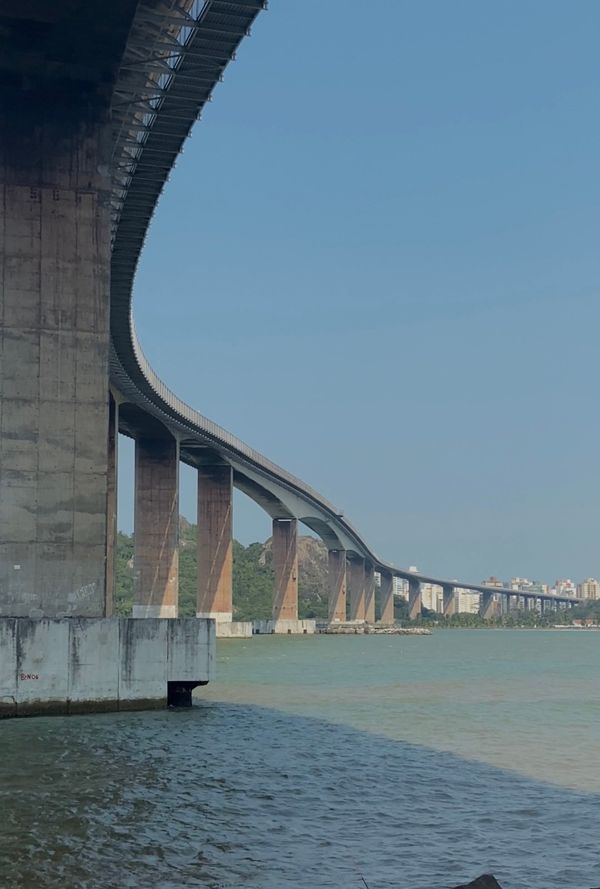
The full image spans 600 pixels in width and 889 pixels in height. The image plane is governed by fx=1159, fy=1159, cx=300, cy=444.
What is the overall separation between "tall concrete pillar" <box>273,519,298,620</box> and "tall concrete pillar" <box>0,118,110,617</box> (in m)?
116

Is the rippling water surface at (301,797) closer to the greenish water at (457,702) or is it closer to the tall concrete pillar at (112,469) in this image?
the greenish water at (457,702)

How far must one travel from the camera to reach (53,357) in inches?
1467

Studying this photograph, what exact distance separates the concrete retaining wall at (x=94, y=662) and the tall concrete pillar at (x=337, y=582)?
5957 inches

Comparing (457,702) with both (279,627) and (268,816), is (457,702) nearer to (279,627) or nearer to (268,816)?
(268,816)

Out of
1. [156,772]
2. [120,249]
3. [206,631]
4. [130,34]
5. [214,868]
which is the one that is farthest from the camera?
[120,249]

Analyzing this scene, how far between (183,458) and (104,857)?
110000mm

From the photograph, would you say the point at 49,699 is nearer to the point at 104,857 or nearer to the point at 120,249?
the point at 104,857

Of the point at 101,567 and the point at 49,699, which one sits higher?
the point at 101,567

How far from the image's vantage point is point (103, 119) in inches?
1535

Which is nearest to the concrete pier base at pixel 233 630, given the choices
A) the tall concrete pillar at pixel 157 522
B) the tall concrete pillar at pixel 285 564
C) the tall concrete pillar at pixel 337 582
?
the tall concrete pillar at pixel 157 522

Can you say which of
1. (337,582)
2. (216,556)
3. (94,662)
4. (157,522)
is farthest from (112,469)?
(337,582)

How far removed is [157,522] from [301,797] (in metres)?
87.2

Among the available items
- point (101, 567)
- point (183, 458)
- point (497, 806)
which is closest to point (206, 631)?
point (101, 567)

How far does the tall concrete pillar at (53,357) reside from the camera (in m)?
36.3
